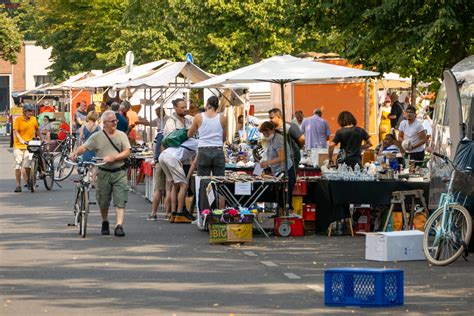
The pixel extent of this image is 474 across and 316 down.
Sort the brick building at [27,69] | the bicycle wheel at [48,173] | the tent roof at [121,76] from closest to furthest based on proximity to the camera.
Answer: the bicycle wheel at [48,173]
the tent roof at [121,76]
the brick building at [27,69]

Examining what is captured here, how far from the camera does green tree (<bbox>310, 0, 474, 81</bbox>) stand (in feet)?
78.2

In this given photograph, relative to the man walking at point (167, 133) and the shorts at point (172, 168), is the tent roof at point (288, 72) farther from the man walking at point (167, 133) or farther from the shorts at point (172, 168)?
the man walking at point (167, 133)

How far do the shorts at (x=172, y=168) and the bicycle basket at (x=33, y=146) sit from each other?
8.29m

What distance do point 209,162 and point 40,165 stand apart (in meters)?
10.7

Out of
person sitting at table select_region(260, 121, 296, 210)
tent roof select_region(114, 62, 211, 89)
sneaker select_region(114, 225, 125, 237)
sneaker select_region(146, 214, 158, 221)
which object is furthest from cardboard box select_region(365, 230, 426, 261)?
tent roof select_region(114, 62, 211, 89)

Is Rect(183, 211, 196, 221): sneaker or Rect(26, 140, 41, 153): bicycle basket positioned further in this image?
Rect(26, 140, 41, 153): bicycle basket

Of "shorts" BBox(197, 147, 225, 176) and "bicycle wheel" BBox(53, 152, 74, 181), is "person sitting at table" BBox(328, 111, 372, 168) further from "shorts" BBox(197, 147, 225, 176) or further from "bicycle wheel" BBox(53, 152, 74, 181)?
"bicycle wheel" BBox(53, 152, 74, 181)

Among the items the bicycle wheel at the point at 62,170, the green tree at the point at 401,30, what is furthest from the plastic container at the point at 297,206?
the bicycle wheel at the point at 62,170

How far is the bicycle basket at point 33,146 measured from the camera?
3055 centimetres

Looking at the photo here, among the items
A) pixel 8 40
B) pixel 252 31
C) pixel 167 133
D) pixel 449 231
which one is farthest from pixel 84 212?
pixel 8 40

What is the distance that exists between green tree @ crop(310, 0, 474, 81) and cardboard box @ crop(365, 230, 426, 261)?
23.6 feet

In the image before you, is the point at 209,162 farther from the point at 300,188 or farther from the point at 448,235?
the point at 448,235

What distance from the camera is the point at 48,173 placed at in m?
31.4

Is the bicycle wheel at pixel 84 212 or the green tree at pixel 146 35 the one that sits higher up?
the green tree at pixel 146 35
